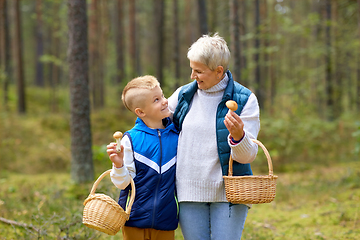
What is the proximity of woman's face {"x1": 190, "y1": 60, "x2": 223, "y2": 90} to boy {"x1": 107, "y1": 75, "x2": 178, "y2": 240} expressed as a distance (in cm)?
33

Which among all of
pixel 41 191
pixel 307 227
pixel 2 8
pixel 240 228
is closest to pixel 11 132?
pixel 41 191

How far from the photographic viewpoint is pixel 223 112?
2.53 m

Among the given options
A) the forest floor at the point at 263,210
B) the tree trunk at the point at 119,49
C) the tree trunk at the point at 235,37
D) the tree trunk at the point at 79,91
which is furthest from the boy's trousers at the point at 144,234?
the tree trunk at the point at 119,49

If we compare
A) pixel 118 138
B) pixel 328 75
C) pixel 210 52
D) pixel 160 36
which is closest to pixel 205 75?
pixel 210 52

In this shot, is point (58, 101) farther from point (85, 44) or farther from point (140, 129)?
point (140, 129)

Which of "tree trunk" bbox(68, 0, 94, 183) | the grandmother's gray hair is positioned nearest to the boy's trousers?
the grandmother's gray hair

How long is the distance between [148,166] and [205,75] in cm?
82

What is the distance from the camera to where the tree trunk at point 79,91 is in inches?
258

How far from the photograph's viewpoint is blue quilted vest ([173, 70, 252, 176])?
2463 millimetres

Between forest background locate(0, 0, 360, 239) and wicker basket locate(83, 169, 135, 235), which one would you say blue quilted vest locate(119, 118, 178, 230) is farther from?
forest background locate(0, 0, 360, 239)

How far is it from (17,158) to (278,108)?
30.4 feet

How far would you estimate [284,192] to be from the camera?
6.98 m

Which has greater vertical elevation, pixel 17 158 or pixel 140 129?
pixel 140 129

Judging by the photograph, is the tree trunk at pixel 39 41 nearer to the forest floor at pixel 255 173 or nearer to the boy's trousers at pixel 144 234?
the forest floor at pixel 255 173
